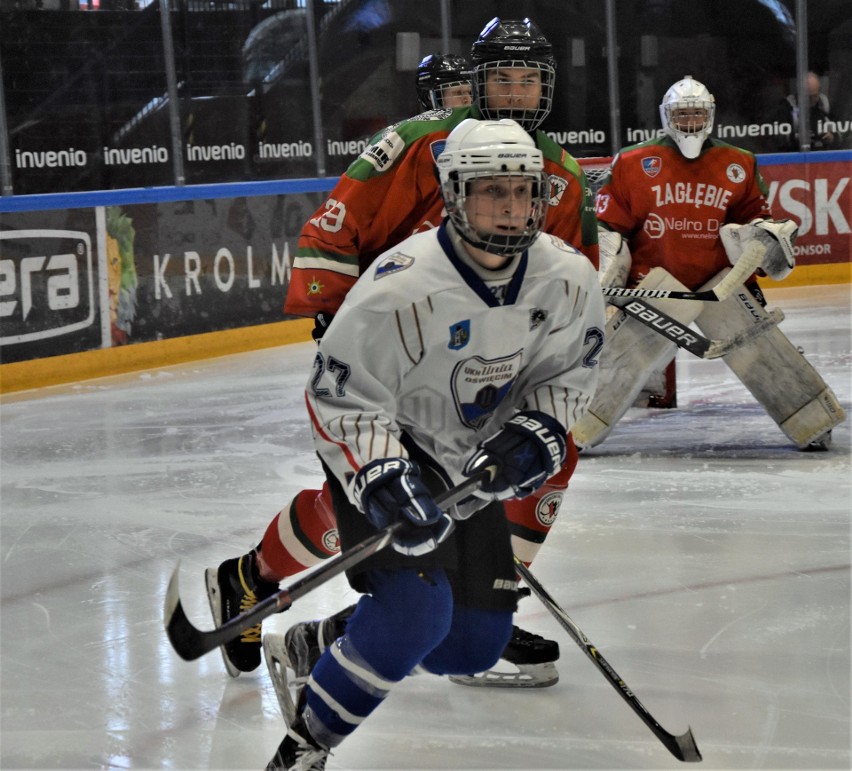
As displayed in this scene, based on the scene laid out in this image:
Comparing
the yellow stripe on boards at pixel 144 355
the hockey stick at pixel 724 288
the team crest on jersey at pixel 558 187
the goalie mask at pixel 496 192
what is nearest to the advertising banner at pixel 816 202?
the yellow stripe on boards at pixel 144 355

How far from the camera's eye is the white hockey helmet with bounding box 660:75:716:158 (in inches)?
176

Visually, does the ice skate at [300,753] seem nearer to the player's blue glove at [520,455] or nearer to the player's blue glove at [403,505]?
the player's blue glove at [403,505]

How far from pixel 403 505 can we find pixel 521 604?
126cm

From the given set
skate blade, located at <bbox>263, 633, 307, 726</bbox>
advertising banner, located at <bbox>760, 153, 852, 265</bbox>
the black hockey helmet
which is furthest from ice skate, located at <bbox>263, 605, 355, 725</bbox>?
advertising banner, located at <bbox>760, 153, 852, 265</bbox>

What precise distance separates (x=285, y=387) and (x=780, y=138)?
4446mm

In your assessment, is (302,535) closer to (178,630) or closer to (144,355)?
(178,630)

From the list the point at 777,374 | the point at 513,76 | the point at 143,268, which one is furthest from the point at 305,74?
the point at 513,76

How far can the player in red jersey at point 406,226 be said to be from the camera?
2508 mm

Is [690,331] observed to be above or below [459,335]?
below

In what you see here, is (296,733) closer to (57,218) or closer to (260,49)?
(57,218)

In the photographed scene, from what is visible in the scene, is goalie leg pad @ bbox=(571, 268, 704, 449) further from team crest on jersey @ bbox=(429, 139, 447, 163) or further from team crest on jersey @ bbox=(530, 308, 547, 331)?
team crest on jersey @ bbox=(530, 308, 547, 331)

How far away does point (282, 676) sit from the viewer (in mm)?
2299

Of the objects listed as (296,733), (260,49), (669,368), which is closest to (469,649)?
(296,733)

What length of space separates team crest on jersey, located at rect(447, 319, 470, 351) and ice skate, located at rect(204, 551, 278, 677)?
0.79 meters
